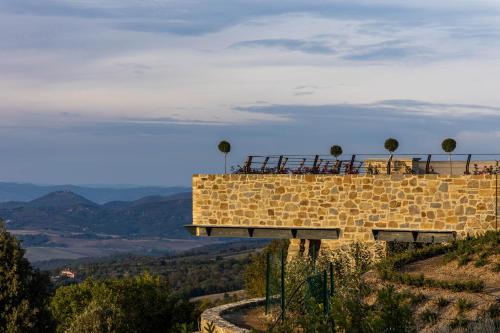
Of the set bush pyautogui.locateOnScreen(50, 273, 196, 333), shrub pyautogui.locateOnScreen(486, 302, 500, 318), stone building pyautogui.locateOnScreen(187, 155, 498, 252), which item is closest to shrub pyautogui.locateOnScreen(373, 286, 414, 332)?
shrub pyautogui.locateOnScreen(486, 302, 500, 318)

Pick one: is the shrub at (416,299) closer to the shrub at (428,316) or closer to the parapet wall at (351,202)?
the shrub at (428,316)

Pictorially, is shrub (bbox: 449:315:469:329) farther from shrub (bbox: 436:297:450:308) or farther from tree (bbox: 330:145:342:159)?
tree (bbox: 330:145:342:159)

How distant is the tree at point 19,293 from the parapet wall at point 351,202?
854 centimetres

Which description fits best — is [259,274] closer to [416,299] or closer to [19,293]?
[19,293]

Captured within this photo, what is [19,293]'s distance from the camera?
28.2 meters

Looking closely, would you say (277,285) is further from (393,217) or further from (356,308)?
(356,308)

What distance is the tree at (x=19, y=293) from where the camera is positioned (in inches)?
1092

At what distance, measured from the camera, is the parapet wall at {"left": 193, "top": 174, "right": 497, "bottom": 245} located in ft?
102

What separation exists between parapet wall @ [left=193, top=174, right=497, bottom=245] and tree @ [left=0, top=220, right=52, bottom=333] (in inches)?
336

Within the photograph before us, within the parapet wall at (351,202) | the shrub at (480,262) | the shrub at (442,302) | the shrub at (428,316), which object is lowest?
the shrub at (428,316)

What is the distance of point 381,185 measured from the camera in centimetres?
3244

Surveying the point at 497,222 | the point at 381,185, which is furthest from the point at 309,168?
the point at 497,222

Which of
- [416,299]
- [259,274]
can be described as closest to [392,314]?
[416,299]

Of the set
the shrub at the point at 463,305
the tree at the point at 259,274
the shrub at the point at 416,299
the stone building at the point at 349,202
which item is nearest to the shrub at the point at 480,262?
the shrub at the point at 416,299
